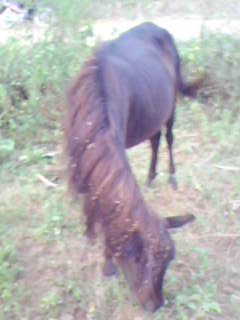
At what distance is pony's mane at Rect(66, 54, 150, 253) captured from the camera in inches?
102

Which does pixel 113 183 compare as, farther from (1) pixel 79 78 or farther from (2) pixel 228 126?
(2) pixel 228 126

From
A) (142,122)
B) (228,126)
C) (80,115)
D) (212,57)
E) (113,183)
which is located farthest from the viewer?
(212,57)

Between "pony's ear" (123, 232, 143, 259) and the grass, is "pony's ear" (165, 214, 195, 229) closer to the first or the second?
"pony's ear" (123, 232, 143, 259)

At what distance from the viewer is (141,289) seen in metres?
2.91

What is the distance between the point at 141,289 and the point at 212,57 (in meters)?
3.43

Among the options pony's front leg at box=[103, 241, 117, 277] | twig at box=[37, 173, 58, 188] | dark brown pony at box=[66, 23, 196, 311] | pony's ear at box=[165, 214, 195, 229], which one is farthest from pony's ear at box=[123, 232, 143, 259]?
twig at box=[37, 173, 58, 188]

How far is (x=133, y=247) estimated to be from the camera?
271cm

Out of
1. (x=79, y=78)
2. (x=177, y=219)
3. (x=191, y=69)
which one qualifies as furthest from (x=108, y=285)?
(x=191, y=69)

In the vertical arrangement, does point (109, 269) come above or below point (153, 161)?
above

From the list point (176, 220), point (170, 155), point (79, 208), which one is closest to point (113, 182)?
point (176, 220)

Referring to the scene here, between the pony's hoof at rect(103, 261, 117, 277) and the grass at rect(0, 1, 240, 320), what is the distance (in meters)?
0.05

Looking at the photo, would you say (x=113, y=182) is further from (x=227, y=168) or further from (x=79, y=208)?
(x=227, y=168)

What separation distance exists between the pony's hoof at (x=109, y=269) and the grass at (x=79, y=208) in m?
0.05

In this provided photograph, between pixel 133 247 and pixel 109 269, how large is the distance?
29.7 inches
